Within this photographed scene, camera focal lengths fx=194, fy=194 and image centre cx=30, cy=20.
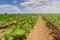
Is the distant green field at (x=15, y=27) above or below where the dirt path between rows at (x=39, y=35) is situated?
above

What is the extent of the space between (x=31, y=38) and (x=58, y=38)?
1157mm

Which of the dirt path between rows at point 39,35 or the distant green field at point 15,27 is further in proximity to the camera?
the dirt path between rows at point 39,35

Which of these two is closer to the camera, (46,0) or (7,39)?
(7,39)

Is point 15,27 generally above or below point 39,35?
above

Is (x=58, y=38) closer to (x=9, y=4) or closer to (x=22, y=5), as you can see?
(x=22, y=5)

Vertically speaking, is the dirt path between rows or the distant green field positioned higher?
the distant green field

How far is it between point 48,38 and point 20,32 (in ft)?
5.61

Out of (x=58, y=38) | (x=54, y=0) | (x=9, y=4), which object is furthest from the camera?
(x=9, y=4)

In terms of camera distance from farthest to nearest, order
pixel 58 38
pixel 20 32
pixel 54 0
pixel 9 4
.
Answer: pixel 9 4 → pixel 54 0 → pixel 58 38 → pixel 20 32

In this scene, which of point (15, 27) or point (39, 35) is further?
point (39, 35)

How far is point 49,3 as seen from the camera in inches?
402

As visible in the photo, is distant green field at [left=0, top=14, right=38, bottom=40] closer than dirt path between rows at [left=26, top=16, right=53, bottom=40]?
Yes

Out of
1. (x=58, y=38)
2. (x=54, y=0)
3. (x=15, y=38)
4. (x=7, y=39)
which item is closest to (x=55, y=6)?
(x=54, y=0)

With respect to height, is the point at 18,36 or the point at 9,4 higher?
the point at 9,4
